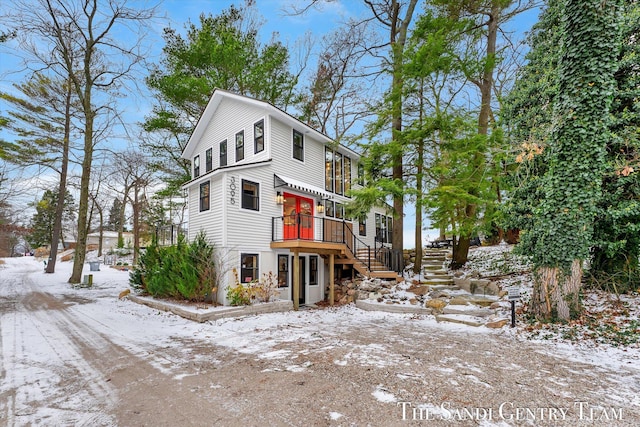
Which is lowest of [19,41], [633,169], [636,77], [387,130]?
[633,169]

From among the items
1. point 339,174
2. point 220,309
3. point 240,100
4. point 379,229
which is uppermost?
point 240,100

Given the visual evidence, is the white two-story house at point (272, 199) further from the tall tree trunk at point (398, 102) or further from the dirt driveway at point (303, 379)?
the dirt driveway at point (303, 379)

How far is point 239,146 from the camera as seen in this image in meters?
13.2

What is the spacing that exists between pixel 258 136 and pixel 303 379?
9997 mm

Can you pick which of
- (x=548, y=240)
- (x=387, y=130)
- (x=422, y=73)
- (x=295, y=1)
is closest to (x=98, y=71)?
(x=295, y=1)

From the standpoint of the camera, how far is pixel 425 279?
11477mm

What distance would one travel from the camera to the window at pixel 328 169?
15102 millimetres

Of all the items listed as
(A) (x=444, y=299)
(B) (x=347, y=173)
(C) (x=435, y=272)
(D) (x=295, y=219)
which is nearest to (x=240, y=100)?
(D) (x=295, y=219)

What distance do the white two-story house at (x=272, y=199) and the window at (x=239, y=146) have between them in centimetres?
4

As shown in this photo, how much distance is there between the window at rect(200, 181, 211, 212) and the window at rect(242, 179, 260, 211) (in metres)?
1.31

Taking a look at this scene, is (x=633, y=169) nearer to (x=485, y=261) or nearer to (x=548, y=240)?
(x=548, y=240)

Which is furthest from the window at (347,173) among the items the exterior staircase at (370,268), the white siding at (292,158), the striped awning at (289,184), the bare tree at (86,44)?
the bare tree at (86,44)

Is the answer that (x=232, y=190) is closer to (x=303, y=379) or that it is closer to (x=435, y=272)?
(x=303, y=379)

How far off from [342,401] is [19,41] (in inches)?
663
